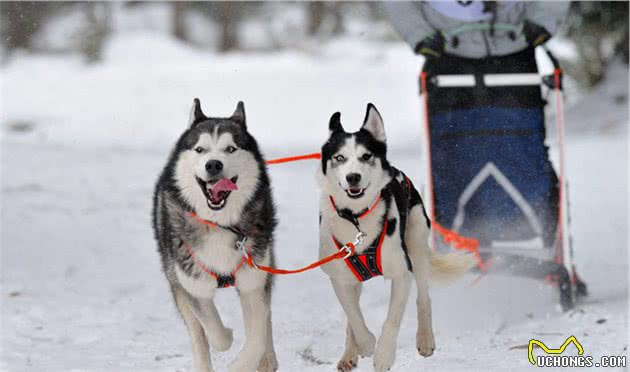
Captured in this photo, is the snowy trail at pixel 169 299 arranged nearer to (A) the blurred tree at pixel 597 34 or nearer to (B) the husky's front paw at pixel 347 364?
(B) the husky's front paw at pixel 347 364

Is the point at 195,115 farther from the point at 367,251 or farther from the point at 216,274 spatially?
the point at 367,251

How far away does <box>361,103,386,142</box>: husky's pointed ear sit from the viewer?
9.87 feet

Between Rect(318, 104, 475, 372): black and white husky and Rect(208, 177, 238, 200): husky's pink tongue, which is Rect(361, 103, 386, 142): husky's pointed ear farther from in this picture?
Rect(208, 177, 238, 200): husky's pink tongue

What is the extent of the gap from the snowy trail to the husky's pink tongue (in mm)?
1064

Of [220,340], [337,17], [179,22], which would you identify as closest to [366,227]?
[220,340]

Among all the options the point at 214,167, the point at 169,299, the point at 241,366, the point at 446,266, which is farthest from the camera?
the point at 169,299

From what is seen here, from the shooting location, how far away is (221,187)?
9.16ft

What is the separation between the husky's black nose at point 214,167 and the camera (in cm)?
272

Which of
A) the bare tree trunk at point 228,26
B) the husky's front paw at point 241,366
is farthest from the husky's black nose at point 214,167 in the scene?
the bare tree trunk at point 228,26

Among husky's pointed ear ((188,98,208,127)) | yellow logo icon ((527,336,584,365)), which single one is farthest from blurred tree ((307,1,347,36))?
husky's pointed ear ((188,98,208,127))

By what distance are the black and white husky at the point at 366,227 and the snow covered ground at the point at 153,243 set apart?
277 mm

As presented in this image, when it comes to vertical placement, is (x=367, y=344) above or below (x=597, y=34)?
below

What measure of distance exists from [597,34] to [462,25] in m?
6.37

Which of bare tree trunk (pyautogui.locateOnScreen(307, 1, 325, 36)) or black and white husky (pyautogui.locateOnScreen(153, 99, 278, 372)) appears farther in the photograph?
bare tree trunk (pyautogui.locateOnScreen(307, 1, 325, 36))
